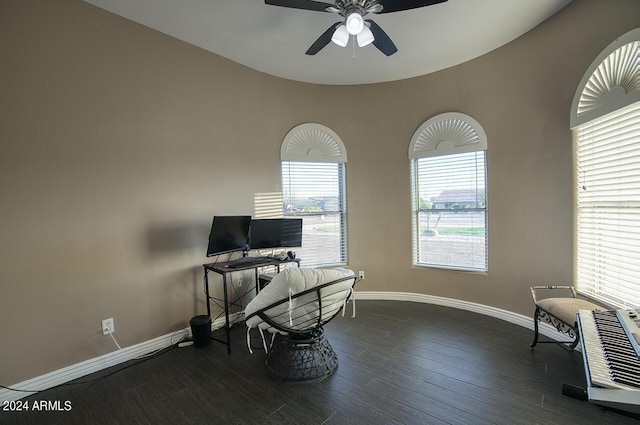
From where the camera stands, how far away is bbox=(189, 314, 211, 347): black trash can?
3.03m

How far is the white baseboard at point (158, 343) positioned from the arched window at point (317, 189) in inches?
34.1

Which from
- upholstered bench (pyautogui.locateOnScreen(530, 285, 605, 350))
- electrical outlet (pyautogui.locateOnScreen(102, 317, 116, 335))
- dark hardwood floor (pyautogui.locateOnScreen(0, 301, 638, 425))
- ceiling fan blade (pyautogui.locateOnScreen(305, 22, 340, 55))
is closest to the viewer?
dark hardwood floor (pyautogui.locateOnScreen(0, 301, 638, 425))

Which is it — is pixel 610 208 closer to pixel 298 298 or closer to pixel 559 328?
pixel 559 328

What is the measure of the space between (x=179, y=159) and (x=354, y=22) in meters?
2.18

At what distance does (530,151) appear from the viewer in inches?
129

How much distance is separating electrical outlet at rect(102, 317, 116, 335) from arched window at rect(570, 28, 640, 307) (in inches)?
168

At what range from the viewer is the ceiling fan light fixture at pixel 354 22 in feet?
7.50

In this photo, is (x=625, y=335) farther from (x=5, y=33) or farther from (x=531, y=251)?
(x=5, y=33)

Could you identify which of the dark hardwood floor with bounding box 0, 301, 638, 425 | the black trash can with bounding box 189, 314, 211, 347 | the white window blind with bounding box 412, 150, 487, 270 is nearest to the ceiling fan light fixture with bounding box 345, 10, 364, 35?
the white window blind with bounding box 412, 150, 487, 270

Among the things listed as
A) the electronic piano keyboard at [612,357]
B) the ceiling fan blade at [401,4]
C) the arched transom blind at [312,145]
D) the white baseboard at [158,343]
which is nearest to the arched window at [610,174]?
the white baseboard at [158,343]

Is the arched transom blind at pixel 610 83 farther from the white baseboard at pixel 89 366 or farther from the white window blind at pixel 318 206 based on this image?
the white baseboard at pixel 89 366

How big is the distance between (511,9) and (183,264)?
4.07m

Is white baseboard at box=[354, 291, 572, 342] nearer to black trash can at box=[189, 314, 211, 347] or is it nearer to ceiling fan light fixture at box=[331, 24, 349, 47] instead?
black trash can at box=[189, 314, 211, 347]

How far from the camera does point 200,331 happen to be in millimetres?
3037
